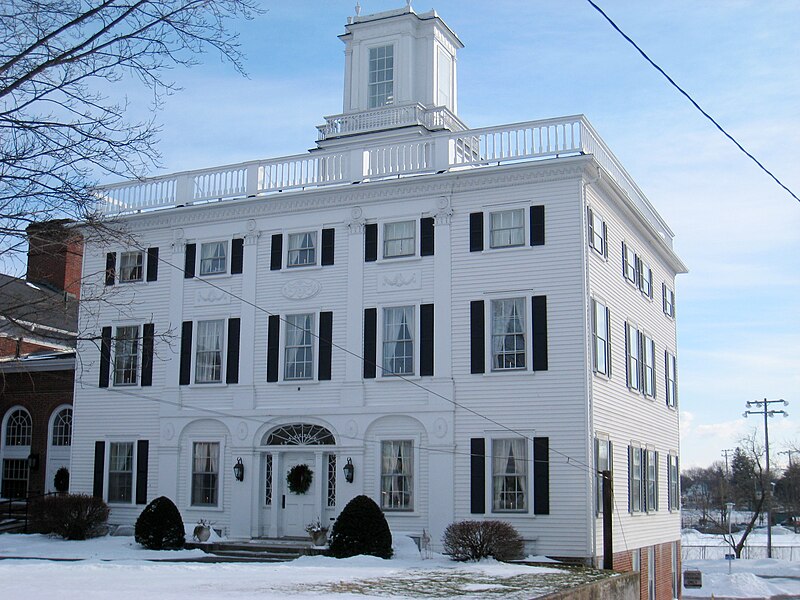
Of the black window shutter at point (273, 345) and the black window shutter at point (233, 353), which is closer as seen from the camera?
the black window shutter at point (273, 345)

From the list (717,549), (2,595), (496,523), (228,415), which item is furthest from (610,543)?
(717,549)

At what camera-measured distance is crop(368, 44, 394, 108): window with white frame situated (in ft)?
109

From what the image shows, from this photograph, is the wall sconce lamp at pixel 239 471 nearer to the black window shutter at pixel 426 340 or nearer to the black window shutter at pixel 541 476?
the black window shutter at pixel 426 340

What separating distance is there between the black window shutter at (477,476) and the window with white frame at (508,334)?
192 centimetres

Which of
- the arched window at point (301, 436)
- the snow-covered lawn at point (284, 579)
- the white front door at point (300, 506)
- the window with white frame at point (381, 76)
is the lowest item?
the snow-covered lawn at point (284, 579)

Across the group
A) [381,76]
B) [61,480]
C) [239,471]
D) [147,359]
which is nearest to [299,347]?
[239,471]

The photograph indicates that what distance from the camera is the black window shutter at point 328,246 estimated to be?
27.0m

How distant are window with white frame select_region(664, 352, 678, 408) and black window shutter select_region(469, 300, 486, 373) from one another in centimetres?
1104

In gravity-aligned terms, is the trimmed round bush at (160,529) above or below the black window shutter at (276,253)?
below

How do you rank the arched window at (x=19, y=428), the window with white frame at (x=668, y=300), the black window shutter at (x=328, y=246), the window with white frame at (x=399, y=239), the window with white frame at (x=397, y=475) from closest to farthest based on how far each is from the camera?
the window with white frame at (x=397, y=475) → the window with white frame at (x=399, y=239) → the black window shutter at (x=328, y=246) → the arched window at (x=19, y=428) → the window with white frame at (x=668, y=300)

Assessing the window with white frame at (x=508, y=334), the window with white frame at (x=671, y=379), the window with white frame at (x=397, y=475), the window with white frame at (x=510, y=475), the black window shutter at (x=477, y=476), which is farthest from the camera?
the window with white frame at (x=671, y=379)

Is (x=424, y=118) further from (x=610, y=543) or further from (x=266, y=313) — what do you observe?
(x=610, y=543)

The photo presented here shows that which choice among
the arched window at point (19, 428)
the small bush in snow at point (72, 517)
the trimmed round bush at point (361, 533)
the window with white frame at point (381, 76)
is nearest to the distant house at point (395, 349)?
the small bush in snow at point (72, 517)

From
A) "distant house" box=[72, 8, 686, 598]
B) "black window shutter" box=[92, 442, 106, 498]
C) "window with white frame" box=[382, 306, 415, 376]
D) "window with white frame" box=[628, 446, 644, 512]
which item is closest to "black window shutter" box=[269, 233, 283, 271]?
"distant house" box=[72, 8, 686, 598]
